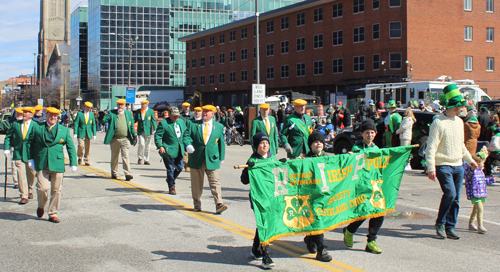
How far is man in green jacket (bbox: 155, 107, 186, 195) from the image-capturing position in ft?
33.6

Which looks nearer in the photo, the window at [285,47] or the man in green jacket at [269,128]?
the man in green jacket at [269,128]

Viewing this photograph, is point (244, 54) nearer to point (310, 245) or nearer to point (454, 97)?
point (454, 97)

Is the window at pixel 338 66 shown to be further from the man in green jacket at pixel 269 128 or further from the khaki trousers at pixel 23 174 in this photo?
the khaki trousers at pixel 23 174

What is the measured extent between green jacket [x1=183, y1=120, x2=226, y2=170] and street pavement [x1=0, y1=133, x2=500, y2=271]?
85cm

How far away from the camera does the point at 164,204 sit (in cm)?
913

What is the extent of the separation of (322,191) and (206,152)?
302 centimetres

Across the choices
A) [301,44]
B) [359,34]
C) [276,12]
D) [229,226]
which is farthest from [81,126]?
[276,12]

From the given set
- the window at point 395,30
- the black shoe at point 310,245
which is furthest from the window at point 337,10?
the black shoe at point 310,245

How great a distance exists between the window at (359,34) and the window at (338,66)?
2.43 m

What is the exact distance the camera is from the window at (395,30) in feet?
135

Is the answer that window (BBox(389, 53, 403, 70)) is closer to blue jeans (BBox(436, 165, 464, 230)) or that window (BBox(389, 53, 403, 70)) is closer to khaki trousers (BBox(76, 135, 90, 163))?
khaki trousers (BBox(76, 135, 90, 163))

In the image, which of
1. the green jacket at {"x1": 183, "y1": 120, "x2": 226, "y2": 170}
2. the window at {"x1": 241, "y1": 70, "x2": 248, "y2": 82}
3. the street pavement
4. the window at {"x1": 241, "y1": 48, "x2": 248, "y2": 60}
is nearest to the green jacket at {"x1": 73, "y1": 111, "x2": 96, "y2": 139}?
the street pavement

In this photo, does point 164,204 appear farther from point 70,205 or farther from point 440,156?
point 440,156

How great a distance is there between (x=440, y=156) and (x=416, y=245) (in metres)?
1.23
